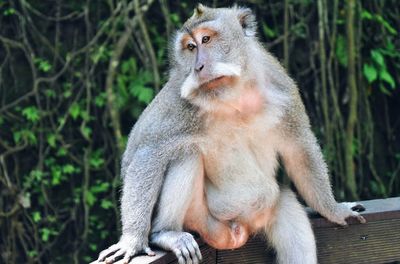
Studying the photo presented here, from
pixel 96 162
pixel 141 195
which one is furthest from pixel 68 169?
pixel 141 195

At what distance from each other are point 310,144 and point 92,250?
103 inches

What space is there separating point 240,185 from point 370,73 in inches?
104

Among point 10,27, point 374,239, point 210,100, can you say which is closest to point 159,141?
point 210,100

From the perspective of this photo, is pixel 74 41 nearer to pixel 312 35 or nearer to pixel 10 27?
pixel 10 27

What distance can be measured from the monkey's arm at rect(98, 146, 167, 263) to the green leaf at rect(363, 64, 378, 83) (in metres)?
2.83

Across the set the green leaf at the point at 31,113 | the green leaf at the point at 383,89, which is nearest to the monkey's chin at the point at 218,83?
the green leaf at the point at 31,113

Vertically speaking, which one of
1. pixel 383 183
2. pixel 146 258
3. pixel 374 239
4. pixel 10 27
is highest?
pixel 10 27

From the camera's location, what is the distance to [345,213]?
382cm

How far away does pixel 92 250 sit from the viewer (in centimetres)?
587

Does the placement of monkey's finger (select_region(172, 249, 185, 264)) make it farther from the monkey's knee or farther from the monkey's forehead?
the monkey's forehead

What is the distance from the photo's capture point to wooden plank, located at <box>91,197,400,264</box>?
12.3 feet

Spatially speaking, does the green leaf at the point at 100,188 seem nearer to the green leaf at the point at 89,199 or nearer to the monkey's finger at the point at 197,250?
the green leaf at the point at 89,199

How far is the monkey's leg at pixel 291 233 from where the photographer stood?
376 centimetres

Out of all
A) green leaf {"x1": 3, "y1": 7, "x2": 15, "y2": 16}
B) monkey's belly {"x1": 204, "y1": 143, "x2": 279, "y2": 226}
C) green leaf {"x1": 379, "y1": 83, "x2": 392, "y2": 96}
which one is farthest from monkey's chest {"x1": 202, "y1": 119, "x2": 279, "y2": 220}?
green leaf {"x1": 3, "y1": 7, "x2": 15, "y2": 16}
